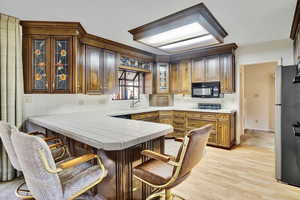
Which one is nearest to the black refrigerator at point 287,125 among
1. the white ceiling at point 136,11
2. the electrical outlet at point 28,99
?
the white ceiling at point 136,11

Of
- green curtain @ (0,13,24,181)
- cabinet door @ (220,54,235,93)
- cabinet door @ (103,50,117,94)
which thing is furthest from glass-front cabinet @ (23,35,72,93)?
cabinet door @ (220,54,235,93)

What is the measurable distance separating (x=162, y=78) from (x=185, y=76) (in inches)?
27.3

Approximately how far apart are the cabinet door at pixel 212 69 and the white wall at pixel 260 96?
94.2 inches

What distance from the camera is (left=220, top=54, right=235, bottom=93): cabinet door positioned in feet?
12.4

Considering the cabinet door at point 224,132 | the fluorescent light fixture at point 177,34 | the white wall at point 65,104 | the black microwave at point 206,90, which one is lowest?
the cabinet door at point 224,132

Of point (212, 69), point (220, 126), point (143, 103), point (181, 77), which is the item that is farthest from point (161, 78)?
point (220, 126)

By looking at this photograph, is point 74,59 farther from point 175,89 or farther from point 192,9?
point 175,89

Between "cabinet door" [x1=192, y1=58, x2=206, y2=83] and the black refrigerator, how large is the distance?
208 cm

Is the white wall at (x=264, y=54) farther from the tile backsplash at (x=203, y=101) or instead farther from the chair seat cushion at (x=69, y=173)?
the chair seat cushion at (x=69, y=173)

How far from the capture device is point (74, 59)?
2.61 m

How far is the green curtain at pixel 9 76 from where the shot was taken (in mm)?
2199

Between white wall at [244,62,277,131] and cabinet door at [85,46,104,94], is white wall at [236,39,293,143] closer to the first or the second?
white wall at [244,62,277,131]

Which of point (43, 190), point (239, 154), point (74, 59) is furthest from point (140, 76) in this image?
point (43, 190)

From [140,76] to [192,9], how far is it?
3.01m
